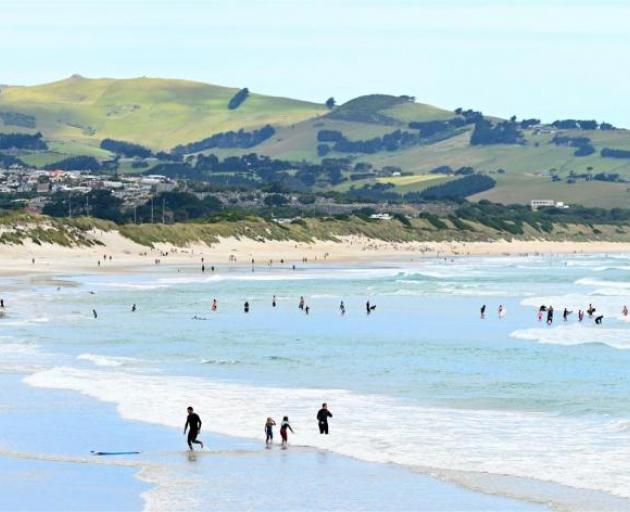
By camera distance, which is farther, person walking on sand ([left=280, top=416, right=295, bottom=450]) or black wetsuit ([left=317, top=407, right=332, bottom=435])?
black wetsuit ([left=317, top=407, right=332, bottom=435])

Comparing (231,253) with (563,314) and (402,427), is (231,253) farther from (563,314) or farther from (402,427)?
(402,427)

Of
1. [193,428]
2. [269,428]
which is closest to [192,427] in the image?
[193,428]

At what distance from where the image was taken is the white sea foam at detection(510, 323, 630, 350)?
51719 mm

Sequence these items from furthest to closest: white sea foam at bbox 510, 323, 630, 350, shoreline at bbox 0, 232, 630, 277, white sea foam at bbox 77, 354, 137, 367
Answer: shoreline at bbox 0, 232, 630, 277, white sea foam at bbox 510, 323, 630, 350, white sea foam at bbox 77, 354, 137, 367

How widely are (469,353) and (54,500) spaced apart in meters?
26.1

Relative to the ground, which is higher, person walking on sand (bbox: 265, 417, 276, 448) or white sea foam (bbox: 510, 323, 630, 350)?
white sea foam (bbox: 510, 323, 630, 350)

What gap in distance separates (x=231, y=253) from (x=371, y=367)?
90081 millimetres

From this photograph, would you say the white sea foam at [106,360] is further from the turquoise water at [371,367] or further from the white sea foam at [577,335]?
the white sea foam at [577,335]

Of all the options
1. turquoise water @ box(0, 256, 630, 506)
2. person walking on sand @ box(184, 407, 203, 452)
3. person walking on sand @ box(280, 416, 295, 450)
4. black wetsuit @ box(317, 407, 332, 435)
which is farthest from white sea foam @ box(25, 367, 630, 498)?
person walking on sand @ box(184, 407, 203, 452)

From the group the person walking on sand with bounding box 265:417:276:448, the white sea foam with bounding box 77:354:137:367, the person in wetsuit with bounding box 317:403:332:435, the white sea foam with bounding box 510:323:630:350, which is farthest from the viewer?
the white sea foam with bounding box 510:323:630:350

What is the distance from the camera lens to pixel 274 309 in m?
66.8

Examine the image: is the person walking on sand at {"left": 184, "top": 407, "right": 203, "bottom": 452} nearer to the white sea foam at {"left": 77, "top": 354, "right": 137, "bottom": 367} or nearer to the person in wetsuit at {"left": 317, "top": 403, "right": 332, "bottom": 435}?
the person in wetsuit at {"left": 317, "top": 403, "right": 332, "bottom": 435}

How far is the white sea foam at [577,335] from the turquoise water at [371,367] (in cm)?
11

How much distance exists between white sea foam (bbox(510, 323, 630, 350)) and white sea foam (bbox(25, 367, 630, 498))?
1774 cm
